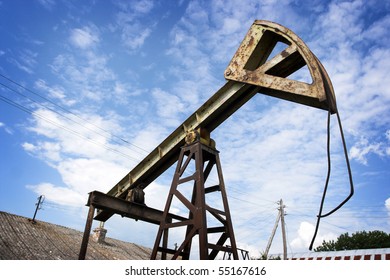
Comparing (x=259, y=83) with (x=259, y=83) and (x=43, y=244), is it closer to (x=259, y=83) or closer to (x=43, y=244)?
(x=259, y=83)

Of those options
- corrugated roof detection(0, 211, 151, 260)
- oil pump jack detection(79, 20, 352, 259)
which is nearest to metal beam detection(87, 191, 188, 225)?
oil pump jack detection(79, 20, 352, 259)

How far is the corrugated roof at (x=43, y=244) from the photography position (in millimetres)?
11773

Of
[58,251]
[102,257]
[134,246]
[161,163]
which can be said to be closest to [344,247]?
[134,246]

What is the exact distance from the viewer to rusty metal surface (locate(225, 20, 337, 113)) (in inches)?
165

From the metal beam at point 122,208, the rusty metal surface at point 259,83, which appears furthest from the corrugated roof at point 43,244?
the rusty metal surface at point 259,83

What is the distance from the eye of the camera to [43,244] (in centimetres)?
1308

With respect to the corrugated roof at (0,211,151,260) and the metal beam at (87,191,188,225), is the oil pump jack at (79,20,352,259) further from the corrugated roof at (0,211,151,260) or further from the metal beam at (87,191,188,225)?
the corrugated roof at (0,211,151,260)

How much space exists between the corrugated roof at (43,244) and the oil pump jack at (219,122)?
7.74 metres

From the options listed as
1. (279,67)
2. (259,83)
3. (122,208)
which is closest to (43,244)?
(122,208)

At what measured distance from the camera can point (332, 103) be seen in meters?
4.17

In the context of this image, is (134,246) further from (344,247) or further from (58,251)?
(344,247)

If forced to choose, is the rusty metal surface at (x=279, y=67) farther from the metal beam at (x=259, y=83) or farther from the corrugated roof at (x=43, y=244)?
the corrugated roof at (x=43, y=244)
